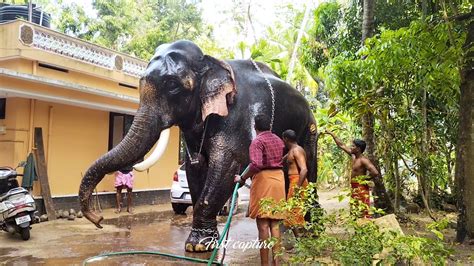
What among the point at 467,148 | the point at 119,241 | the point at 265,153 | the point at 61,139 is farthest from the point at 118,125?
the point at 467,148

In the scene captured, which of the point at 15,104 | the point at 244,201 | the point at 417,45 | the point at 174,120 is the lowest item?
the point at 244,201

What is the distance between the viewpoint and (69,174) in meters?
9.89

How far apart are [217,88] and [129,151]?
135 cm

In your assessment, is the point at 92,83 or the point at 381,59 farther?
the point at 92,83

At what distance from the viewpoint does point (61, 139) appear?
31.9 ft

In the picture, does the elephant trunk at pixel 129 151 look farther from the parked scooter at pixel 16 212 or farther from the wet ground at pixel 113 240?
the parked scooter at pixel 16 212

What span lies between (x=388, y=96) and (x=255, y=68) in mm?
3110

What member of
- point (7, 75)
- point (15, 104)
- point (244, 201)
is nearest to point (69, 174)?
point (15, 104)

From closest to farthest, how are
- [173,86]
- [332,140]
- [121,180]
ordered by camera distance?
[173,86]
[121,180]
[332,140]

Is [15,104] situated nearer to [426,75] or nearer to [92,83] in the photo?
[92,83]

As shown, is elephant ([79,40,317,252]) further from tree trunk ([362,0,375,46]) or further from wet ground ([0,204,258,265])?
tree trunk ([362,0,375,46])

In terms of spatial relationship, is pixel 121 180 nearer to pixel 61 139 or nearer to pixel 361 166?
pixel 61 139

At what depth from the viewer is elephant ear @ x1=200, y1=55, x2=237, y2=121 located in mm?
5668

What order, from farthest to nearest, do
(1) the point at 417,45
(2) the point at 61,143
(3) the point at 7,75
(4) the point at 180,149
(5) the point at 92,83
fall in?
(4) the point at 180,149 < (5) the point at 92,83 < (2) the point at 61,143 < (3) the point at 7,75 < (1) the point at 417,45
